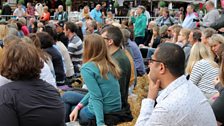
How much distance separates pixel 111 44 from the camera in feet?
17.9

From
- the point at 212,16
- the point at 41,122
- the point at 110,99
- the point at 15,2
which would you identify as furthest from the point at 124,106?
the point at 15,2

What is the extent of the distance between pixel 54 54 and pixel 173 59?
15.0ft

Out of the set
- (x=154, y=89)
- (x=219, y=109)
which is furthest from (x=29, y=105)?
(x=219, y=109)

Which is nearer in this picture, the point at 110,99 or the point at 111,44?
the point at 110,99

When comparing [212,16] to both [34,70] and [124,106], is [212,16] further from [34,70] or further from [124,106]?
[34,70]

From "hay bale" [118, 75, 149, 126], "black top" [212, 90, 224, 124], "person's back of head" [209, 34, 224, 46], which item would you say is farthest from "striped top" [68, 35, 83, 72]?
"black top" [212, 90, 224, 124]

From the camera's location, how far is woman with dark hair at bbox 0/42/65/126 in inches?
118

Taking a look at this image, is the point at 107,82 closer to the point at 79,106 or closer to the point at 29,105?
the point at 79,106

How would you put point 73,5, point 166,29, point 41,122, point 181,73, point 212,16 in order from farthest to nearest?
1. point 73,5
2. point 166,29
3. point 212,16
4. point 41,122
5. point 181,73

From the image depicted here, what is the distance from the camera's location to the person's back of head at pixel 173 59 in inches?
117

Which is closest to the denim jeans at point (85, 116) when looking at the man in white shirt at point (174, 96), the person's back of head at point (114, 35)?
the person's back of head at point (114, 35)

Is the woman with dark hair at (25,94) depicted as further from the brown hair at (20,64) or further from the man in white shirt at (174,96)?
the man in white shirt at (174,96)

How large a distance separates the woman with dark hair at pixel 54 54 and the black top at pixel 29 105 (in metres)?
3.86

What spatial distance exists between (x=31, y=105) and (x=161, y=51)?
39.0 inches
